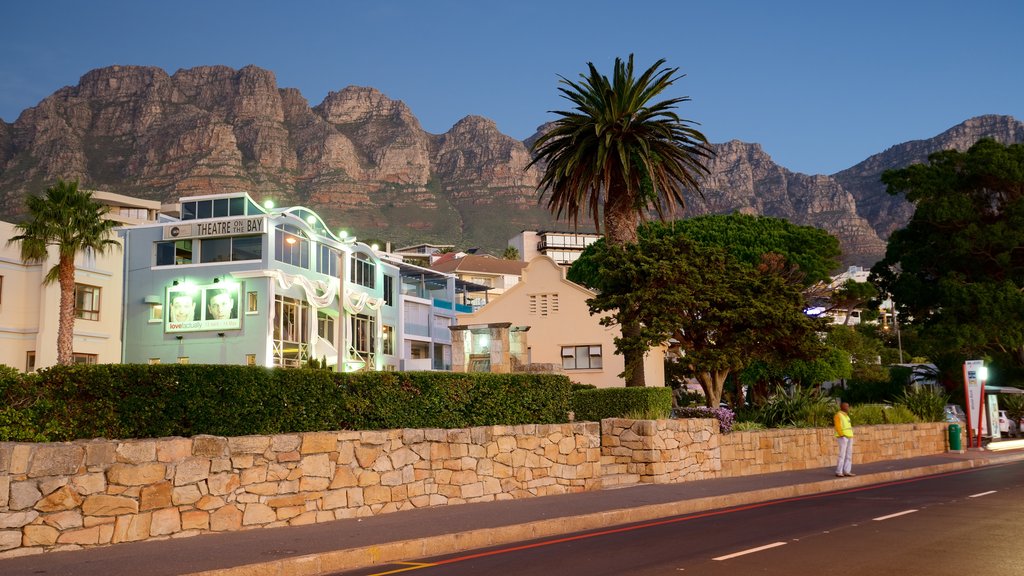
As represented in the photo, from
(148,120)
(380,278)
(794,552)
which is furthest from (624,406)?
(148,120)

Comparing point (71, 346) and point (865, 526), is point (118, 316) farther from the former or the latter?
point (865, 526)

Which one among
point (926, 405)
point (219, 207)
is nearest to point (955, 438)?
point (926, 405)

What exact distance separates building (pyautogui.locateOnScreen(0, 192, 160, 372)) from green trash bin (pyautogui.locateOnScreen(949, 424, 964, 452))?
36.7 m

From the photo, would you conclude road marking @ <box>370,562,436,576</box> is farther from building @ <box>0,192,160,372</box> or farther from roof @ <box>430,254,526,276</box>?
roof @ <box>430,254,526,276</box>

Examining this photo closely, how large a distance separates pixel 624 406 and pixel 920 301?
114 ft

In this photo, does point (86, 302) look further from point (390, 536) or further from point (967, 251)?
point (967, 251)

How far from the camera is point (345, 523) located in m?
13.8

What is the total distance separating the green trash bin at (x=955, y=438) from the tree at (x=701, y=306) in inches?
326

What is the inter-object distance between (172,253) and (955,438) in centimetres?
4289

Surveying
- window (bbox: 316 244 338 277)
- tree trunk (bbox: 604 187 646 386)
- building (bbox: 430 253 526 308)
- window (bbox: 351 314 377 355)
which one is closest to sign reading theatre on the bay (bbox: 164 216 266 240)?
window (bbox: 316 244 338 277)

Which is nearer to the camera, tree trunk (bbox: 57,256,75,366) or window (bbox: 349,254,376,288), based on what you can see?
tree trunk (bbox: 57,256,75,366)

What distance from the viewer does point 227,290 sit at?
5078cm

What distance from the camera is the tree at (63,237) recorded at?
133 ft

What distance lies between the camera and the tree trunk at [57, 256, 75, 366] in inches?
1591
